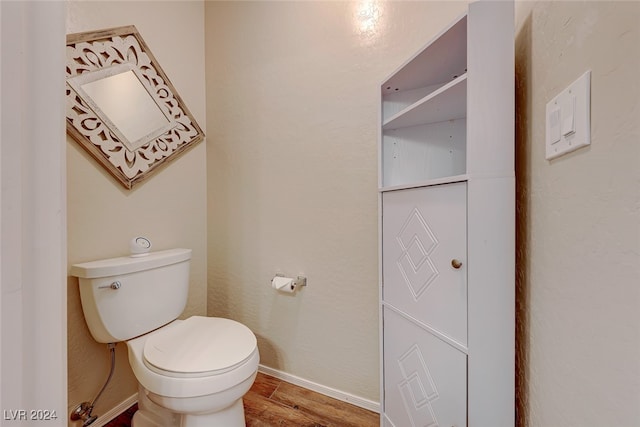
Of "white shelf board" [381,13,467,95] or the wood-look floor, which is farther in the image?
the wood-look floor

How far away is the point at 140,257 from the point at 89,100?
0.70 m

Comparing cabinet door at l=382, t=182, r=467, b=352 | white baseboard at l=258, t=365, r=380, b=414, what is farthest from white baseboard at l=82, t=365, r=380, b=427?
cabinet door at l=382, t=182, r=467, b=352

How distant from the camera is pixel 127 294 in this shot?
1.05 meters

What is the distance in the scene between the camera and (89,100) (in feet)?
3.59

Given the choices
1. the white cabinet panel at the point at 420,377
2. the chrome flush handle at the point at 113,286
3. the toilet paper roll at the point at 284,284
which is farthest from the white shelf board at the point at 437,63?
the chrome flush handle at the point at 113,286

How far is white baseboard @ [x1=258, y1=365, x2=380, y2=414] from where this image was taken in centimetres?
122

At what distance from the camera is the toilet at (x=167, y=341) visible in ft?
2.83

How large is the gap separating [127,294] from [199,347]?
367 millimetres

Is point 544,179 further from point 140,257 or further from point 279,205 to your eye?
point 140,257

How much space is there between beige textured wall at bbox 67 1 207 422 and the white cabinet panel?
1187mm

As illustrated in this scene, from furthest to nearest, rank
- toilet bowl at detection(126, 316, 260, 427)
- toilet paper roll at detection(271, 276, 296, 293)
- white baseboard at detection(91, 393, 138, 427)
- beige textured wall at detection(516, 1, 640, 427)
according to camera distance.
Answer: toilet paper roll at detection(271, 276, 296, 293)
white baseboard at detection(91, 393, 138, 427)
toilet bowl at detection(126, 316, 260, 427)
beige textured wall at detection(516, 1, 640, 427)

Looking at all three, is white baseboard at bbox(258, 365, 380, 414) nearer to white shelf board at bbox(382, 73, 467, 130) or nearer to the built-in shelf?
the built-in shelf

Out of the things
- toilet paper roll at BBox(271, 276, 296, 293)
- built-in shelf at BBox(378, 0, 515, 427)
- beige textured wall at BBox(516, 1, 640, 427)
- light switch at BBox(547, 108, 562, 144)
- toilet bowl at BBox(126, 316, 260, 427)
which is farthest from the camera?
toilet paper roll at BBox(271, 276, 296, 293)

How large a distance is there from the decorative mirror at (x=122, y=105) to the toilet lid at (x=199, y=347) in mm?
717
